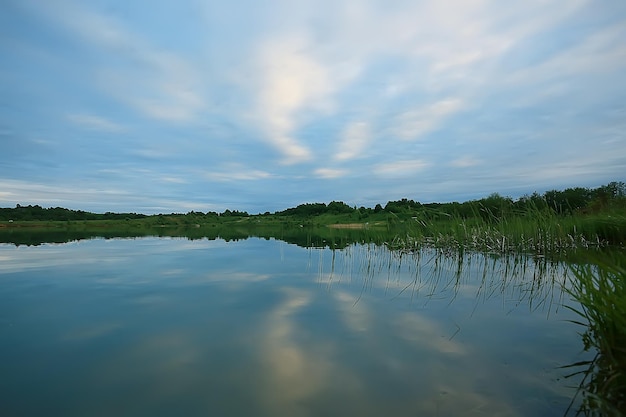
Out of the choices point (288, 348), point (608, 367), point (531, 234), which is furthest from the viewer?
point (531, 234)

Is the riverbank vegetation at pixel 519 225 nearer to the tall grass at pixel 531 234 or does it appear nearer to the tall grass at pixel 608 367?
the tall grass at pixel 531 234

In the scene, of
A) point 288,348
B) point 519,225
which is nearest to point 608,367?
point 288,348

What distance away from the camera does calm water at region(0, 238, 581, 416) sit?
2.91 m

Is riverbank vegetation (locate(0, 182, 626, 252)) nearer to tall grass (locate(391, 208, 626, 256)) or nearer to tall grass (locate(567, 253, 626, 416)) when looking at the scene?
tall grass (locate(391, 208, 626, 256))

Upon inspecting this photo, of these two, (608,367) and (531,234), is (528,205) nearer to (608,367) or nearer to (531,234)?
(531,234)

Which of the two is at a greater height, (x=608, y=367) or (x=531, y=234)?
(x=531, y=234)

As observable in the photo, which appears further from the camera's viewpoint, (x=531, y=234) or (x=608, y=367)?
(x=531, y=234)

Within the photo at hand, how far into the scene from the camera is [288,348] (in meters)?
4.16

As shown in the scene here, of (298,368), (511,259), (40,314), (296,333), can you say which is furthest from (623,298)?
(511,259)

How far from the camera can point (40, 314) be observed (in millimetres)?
5707

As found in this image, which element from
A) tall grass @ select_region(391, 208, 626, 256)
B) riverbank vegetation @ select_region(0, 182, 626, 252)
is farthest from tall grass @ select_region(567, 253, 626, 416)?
tall grass @ select_region(391, 208, 626, 256)

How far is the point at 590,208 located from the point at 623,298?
77.1 ft

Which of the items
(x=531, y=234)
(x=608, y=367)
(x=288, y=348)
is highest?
(x=531, y=234)

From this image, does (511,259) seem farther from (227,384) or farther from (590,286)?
(227,384)
